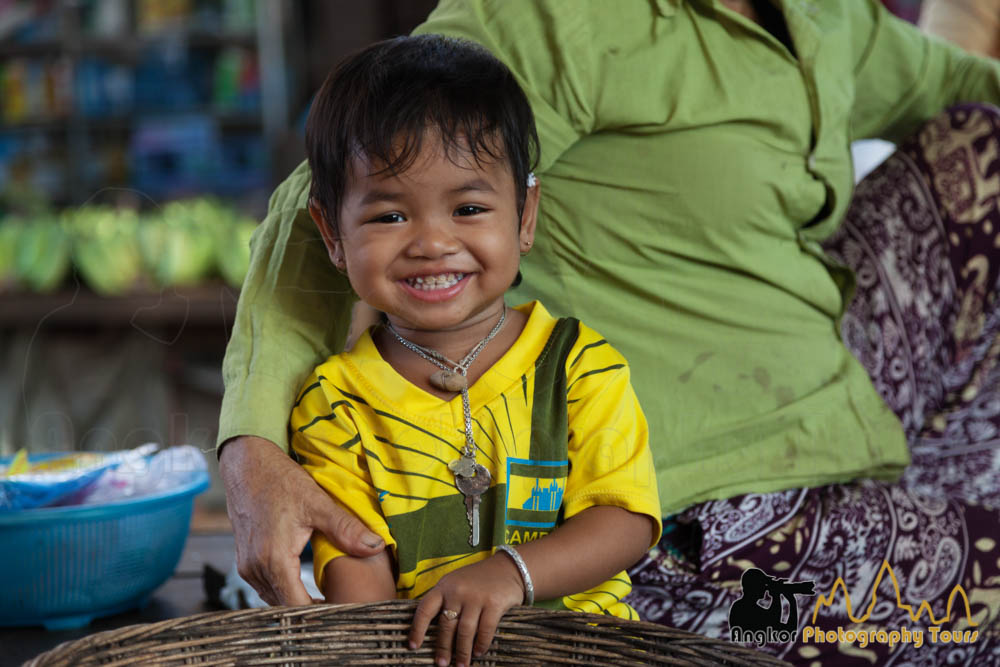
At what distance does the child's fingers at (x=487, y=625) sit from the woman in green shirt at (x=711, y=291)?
0.30 metres

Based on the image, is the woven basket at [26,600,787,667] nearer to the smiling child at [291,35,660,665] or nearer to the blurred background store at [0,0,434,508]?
the smiling child at [291,35,660,665]

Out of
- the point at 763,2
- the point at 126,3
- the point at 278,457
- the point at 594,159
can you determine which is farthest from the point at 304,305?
the point at 126,3

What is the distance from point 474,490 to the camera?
0.95 metres

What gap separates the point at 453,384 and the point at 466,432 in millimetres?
48

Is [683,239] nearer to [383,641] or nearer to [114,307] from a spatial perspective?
[383,641]

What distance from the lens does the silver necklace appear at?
37.4 inches

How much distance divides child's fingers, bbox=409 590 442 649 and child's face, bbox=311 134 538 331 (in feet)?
0.81

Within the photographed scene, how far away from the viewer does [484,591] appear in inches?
33.3

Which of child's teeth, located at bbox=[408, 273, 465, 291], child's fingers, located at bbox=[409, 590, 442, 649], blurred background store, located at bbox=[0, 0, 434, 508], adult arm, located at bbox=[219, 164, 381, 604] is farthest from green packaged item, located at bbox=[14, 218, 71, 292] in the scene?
child's fingers, located at bbox=[409, 590, 442, 649]

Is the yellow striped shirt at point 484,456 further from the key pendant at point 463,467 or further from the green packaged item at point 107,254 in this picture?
the green packaged item at point 107,254

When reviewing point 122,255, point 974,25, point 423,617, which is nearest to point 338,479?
point 423,617

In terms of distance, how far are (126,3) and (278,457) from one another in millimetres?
4226

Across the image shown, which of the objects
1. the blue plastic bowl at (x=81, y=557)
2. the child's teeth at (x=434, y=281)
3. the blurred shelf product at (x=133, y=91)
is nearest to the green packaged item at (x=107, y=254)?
the blurred shelf product at (x=133, y=91)

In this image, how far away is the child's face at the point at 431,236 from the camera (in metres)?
0.91
